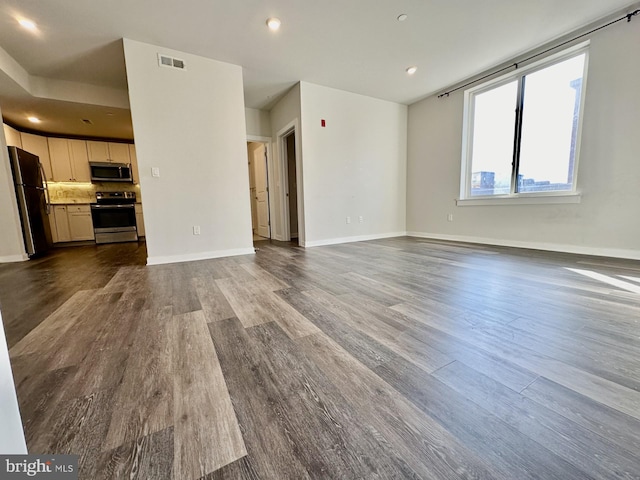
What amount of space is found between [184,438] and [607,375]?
1590 millimetres

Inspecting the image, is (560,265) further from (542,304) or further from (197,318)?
(197,318)

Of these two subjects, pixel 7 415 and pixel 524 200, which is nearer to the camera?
pixel 7 415

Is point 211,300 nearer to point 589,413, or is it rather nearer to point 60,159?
point 589,413

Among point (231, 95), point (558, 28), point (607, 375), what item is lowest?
point (607, 375)

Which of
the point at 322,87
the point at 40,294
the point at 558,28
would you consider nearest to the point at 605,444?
the point at 40,294

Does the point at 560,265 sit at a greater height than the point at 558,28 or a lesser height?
lesser

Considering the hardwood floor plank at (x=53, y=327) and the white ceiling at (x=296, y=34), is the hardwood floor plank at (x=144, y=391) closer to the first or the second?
the hardwood floor plank at (x=53, y=327)

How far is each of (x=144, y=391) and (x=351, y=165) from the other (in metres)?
4.45

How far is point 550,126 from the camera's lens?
3.38 metres

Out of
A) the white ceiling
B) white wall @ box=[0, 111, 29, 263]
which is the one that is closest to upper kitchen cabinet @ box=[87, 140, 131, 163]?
the white ceiling

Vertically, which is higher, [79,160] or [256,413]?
[79,160]

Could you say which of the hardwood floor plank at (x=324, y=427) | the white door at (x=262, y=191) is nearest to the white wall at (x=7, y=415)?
the hardwood floor plank at (x=324, y=427)

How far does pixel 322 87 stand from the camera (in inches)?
169

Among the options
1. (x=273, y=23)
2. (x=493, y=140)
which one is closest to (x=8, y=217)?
(x=273, y=23)
